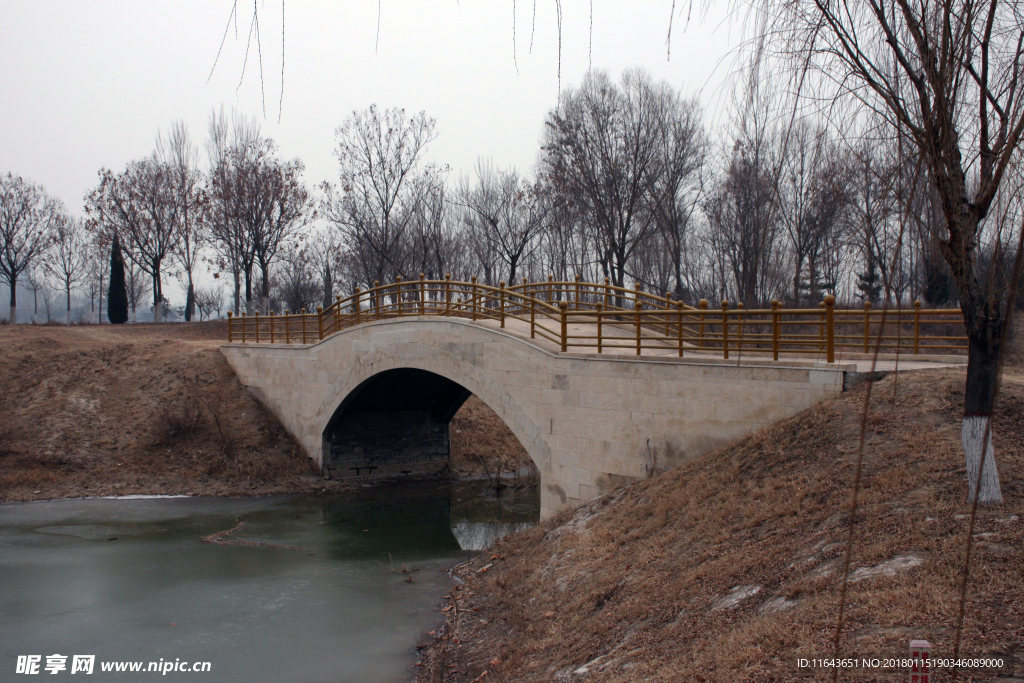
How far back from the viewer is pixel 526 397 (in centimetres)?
1364

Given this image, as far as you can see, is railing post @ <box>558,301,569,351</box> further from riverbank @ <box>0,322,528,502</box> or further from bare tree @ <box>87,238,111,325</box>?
bare tree @ <box>87,238,111,325</box>

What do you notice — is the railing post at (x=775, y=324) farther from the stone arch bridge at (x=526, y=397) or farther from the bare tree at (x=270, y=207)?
the bare tree at (x=270, y=207)

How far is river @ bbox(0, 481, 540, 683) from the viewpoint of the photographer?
29.6ft

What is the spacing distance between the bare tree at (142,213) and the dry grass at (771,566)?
35.7 meters

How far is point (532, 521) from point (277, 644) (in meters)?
7.52

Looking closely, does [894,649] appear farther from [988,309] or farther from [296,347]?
[296,347]

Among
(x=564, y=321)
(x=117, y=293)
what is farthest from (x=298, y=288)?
(x=564, y=321)

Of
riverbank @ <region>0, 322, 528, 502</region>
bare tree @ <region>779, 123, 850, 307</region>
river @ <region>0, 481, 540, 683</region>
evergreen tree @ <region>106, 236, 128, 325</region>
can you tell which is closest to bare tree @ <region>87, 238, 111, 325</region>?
evergreen tree @ <region>106, 236, 128, 325</region>

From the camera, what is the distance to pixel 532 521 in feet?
52.8

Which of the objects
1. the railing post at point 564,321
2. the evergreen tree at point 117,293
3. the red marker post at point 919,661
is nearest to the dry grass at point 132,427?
the railing post at point 564,321

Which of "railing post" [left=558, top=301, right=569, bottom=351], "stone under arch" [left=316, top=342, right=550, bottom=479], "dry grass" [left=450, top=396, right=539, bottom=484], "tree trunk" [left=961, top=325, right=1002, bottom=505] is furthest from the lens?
"dry grass" [left=450, top=396, right=539, bottom=484]

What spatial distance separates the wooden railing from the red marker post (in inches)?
74.7

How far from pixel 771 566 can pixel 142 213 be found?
137 ft

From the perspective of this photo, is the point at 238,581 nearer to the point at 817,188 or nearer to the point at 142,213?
the point at 817,188
